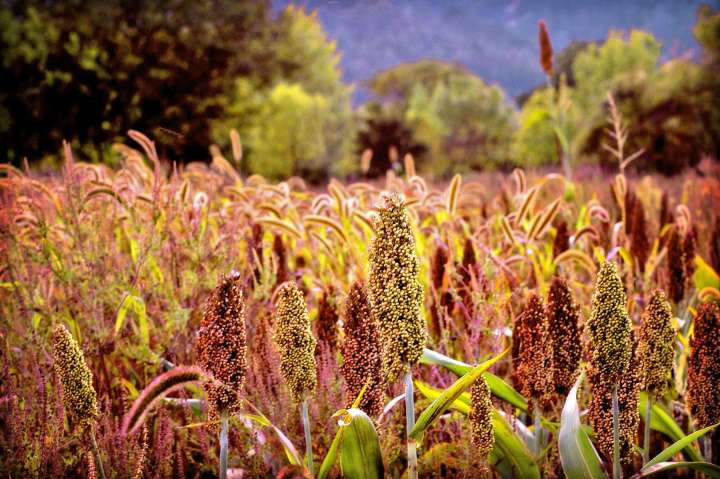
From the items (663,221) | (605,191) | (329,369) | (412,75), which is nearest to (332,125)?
(605,191)

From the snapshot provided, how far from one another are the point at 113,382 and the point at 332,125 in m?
21.4

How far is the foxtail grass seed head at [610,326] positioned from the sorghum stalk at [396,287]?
1.24 ft

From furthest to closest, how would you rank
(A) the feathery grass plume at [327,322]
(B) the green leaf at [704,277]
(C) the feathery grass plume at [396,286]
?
(B) the green leaf at [704,277]
(A) the feathery grass plume at [327,322]
(C) the feathery grass plume at [396,286]

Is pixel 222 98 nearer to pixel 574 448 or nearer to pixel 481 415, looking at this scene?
pixel 481 415

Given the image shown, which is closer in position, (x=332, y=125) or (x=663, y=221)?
(x=663, y=221)

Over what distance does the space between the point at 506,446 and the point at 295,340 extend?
693 mm

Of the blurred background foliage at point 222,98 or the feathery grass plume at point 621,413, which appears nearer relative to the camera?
the feathery grass plume at point 621,413

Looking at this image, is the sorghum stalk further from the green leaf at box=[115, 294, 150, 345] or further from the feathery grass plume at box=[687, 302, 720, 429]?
the green leaf at box=[115, 294, 150, 345]

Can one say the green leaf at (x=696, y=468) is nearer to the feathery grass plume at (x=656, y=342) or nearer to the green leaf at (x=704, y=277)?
the feathery grass plume at (x=656, y=342)

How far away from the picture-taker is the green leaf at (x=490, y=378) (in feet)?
5.31

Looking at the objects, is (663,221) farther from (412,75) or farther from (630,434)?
(412,75)

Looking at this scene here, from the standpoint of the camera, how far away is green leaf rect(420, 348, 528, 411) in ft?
5.31

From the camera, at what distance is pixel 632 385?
53.9 inches

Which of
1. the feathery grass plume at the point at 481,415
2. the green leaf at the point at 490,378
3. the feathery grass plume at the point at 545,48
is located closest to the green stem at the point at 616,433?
the feathery grass plume at the point at 481,415
